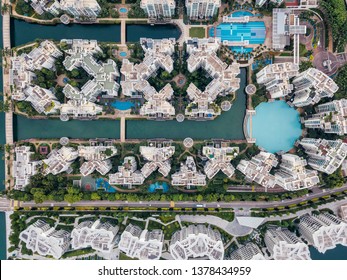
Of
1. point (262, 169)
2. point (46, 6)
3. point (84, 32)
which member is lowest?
point (262, 169)

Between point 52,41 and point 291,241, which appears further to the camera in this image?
point 52,41

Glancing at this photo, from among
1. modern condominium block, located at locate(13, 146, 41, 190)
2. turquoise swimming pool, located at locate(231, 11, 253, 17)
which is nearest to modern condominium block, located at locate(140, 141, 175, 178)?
modern condominium block, located at locate(13, 146, 41, 190)

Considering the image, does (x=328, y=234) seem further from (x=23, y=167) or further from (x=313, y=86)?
(x=23, y=167)

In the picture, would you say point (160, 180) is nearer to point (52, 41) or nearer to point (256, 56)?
point (256, 56)

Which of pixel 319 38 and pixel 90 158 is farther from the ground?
pixel 319 38

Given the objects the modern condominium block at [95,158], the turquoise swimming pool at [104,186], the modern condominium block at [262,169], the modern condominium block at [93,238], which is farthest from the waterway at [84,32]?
the modern condominium block at [93,238]

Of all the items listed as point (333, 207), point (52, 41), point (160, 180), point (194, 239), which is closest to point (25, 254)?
point (160, 180)

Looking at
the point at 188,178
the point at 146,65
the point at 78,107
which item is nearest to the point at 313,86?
the point at 188,178
